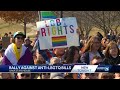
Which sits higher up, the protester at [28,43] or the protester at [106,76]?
the protester at [28,43]

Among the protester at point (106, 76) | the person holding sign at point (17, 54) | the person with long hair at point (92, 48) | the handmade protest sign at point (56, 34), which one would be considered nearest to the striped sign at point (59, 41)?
the handmade protest sign at point (56, 34)

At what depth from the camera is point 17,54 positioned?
2169 centimetres

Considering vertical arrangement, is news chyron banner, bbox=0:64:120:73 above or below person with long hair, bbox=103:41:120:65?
below

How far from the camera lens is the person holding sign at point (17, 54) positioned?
71.0 ft

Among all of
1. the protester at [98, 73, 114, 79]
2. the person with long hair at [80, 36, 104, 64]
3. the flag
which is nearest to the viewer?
the protester at [98, 73, 114, 79]

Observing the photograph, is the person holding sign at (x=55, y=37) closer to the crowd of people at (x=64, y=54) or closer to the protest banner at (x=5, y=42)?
the crowd of people at (x=64, y=54)

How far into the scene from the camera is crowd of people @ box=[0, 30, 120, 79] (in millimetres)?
21609

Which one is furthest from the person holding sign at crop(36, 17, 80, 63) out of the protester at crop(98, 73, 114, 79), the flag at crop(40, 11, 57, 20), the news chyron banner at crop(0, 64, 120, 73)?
the protester at crop(98, 73, 114, 79)

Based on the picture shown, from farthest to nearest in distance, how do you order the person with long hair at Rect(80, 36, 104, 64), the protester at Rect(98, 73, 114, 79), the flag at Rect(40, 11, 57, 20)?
the person with long hair at Rect(80, 36, 104, 64)
the flag at Rect(40, 11, 57, 20)
the protester at Rect(98, 73, 114, 79)

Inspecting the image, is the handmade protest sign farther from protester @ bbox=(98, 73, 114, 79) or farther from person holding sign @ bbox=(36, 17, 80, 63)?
protester @ bbox=(98, 73, 114, 79)
